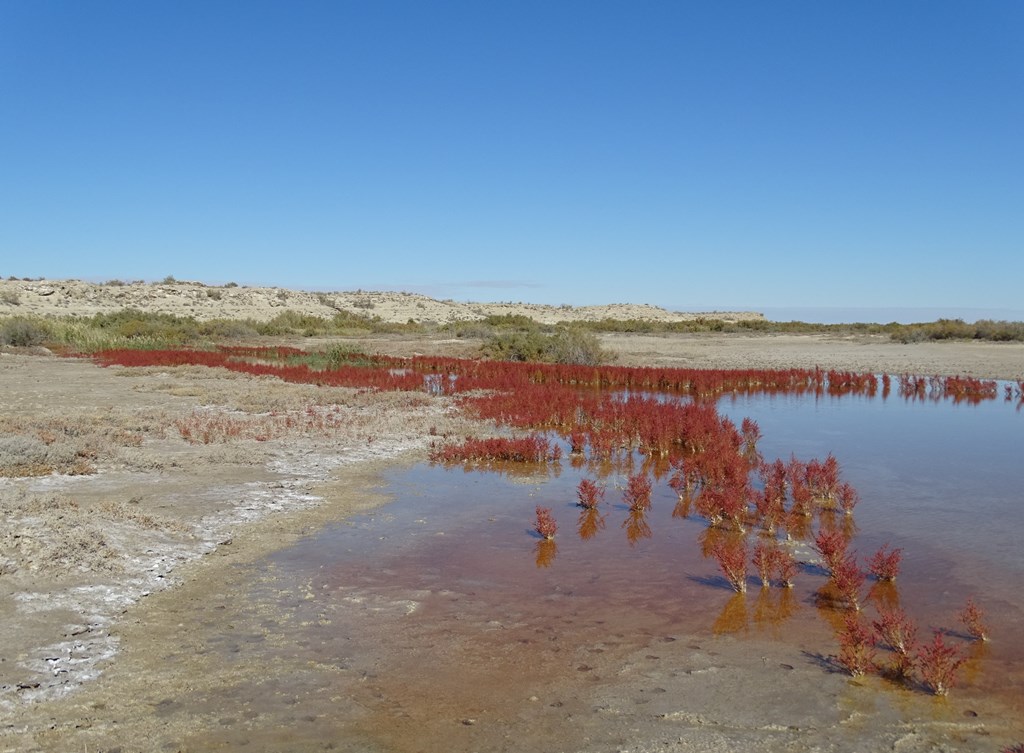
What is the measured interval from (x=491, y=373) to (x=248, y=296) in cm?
5974

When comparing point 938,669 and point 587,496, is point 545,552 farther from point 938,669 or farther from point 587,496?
point 938,669

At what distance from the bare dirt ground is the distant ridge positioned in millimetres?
51460

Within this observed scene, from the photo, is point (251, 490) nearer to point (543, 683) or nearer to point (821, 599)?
point (543, 683)

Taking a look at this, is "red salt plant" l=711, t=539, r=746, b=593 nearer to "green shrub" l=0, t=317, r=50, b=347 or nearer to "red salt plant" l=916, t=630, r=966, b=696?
"red salt plant" l=916, t=630, r=966, b=696

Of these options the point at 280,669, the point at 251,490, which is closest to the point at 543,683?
the point at 280,669

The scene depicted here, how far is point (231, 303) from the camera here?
7369 centimetres

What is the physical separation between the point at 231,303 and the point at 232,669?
7329 centimetres

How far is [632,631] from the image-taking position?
597 centimetres

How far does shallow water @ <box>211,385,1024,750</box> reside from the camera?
4.98 meters

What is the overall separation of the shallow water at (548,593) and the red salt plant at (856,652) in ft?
1.11

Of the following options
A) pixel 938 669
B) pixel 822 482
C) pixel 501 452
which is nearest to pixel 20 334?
pixel 501 452

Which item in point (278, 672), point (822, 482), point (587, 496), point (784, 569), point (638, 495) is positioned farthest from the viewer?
point (822, 482)

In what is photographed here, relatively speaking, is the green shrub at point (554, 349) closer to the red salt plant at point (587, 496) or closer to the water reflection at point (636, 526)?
the red salt plant at point (587, 496)

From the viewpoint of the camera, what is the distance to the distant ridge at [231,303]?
207 ft
